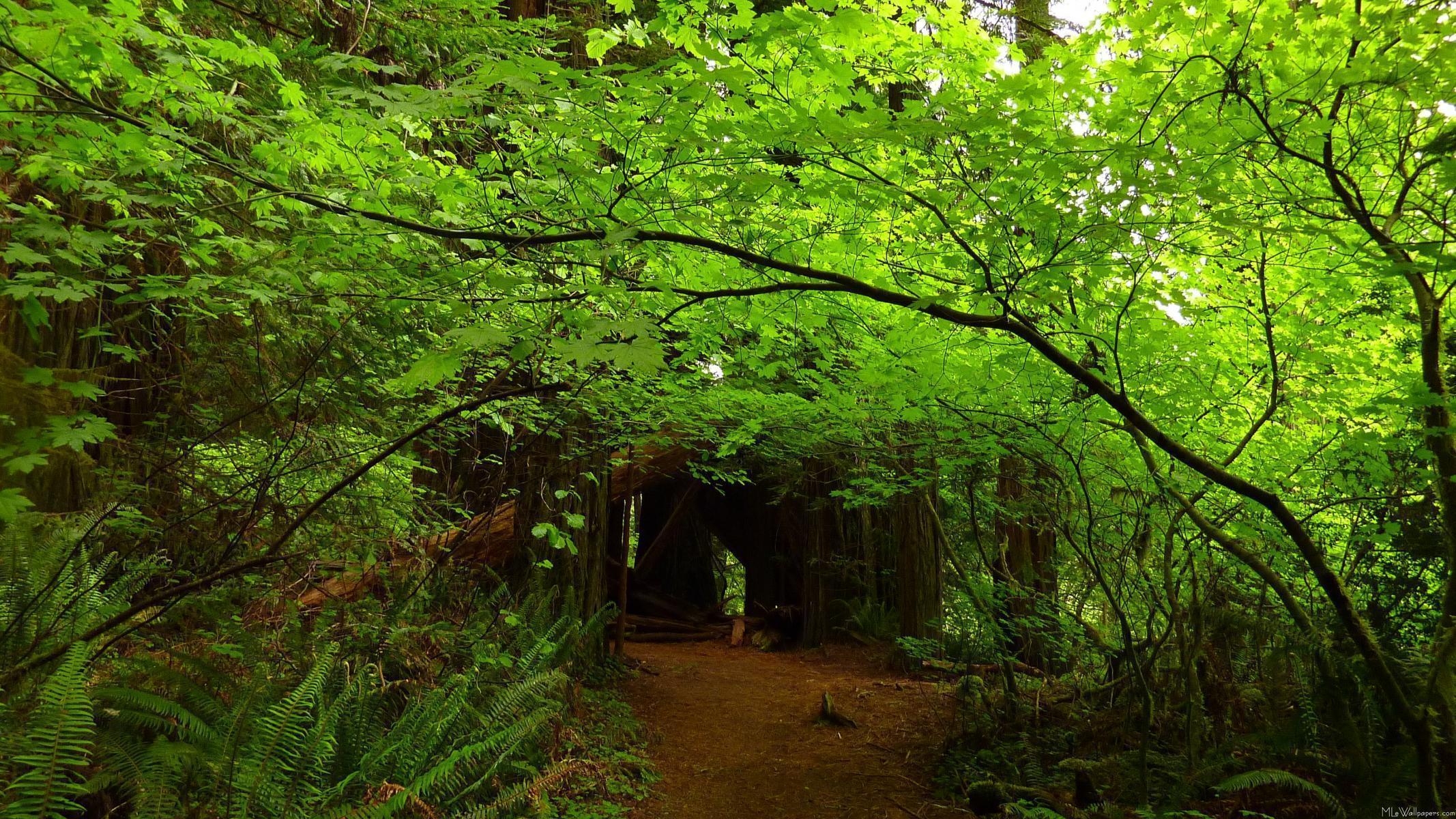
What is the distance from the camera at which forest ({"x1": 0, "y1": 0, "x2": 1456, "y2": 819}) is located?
10.7 ft

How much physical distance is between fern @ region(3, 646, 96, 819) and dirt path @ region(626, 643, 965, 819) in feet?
12.2

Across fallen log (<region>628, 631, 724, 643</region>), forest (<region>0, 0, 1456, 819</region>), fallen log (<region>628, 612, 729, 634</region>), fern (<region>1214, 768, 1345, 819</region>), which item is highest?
forest (<region>0, 0, 1456, 819</region>)

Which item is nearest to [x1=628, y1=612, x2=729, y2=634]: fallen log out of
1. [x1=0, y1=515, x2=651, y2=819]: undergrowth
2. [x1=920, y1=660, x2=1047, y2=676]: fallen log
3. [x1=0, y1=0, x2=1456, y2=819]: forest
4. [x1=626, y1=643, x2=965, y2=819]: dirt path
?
[x1=626, y1=643, x2=965, y2=819]: dirt path

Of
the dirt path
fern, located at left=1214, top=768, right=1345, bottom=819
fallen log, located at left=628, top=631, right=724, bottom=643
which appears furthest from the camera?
fallen log, located at left=628, top=631, right=724, bottom=643

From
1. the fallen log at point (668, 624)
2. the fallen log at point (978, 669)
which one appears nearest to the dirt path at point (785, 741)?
the fallen log at point (978, 669)

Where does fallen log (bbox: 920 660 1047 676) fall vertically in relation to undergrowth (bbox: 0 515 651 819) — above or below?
below

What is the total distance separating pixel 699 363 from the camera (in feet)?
23.9

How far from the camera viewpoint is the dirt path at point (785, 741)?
6195 millimetres

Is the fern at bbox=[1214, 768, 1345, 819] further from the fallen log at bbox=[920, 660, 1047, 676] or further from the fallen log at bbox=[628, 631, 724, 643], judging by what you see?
the fallen log at bbox=[628, 631, 724, 643]

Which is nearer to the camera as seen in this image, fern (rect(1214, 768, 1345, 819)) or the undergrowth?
the undergrowth

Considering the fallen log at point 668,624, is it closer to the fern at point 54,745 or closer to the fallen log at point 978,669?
the fallen log at point 978,669

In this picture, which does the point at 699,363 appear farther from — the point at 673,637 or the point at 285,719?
the point at 673,637

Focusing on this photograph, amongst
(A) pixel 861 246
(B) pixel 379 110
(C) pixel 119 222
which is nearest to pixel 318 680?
(C) pixel 119 222

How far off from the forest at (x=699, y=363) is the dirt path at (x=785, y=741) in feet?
0.33
